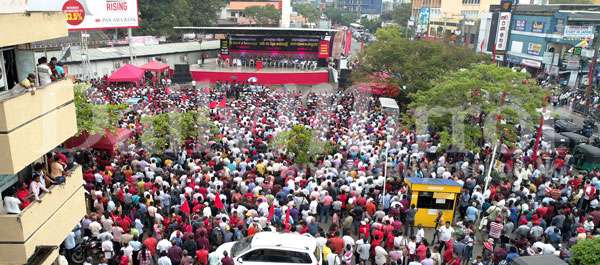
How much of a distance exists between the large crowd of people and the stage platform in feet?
56.5

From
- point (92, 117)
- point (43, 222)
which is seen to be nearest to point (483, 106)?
point (92, 117)

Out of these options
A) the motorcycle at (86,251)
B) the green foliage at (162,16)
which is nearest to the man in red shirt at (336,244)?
the motorcycle at (86,251)

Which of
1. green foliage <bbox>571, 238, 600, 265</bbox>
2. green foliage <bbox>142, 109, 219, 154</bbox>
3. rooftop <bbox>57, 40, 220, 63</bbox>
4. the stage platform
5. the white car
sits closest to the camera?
green foliage <bbox>571, 238, 600, 265</bbox>

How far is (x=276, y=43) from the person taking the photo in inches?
1529

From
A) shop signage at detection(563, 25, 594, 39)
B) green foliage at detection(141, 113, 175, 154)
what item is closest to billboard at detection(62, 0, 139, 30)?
green foliage at detection(141, 113, 175, 154)

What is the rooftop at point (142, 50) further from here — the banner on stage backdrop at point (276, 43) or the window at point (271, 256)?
the window at point (271, 256)

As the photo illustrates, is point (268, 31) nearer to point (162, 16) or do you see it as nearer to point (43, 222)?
point (162, 16)

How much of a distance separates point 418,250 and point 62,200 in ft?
22.5

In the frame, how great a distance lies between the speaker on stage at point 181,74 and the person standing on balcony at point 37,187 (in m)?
29.6

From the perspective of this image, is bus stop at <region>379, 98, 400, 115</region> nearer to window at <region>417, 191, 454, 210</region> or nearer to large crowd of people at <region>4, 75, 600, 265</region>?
large crowd of people at <region>4, 75, 600, 265</region>

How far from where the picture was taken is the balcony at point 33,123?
20.9ft

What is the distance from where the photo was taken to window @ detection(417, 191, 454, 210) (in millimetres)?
12336

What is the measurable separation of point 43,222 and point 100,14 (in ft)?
87.2

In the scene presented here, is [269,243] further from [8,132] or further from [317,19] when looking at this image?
[317,19]
